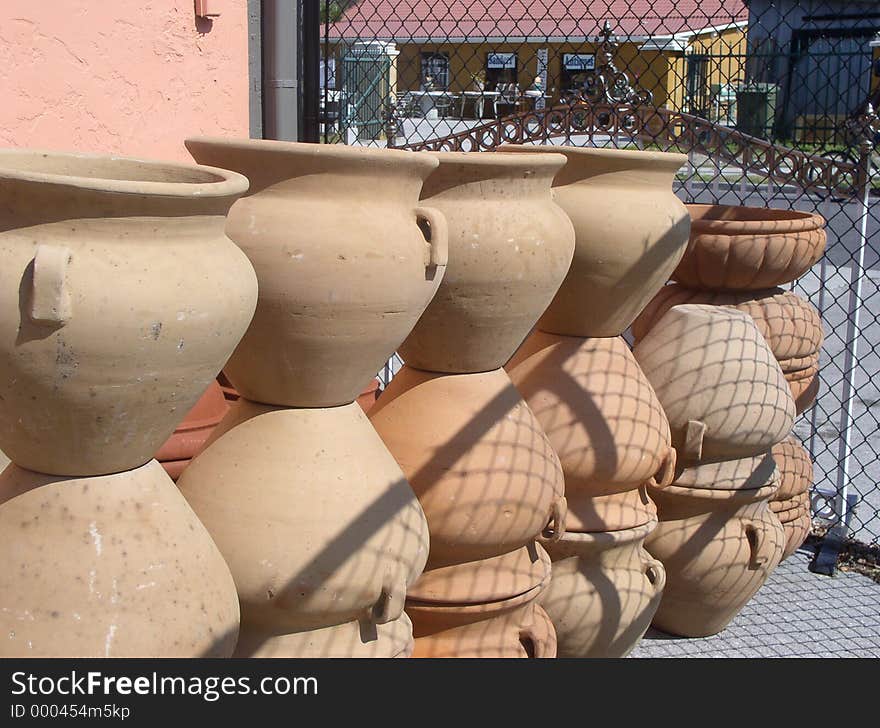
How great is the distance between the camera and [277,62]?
12.9ft

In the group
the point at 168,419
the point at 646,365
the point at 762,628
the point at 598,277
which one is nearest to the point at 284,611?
the point at 168,419

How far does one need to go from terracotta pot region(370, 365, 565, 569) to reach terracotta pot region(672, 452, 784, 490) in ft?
3.14

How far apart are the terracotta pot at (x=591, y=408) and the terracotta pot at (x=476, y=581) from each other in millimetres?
402

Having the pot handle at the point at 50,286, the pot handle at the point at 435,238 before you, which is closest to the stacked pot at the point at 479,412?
the pot handle at the point at 435,238

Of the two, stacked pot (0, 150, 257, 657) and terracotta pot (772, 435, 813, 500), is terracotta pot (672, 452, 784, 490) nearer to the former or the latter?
terracotta pot (772, 435, 813, 500)

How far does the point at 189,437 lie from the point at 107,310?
Answer: 1.07 m

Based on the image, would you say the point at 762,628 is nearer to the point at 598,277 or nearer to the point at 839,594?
the point at 839,594

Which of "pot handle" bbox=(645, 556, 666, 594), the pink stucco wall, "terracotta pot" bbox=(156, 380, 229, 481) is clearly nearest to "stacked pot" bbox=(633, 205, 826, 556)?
"pot handle" bbox=(645, 556, 666, 594)

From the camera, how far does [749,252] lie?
3.57 metres

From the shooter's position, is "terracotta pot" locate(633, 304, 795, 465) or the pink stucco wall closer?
the pink stucco wall

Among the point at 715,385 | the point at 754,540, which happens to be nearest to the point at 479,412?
the point at 715,385

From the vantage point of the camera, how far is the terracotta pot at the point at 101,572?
62.9 inches

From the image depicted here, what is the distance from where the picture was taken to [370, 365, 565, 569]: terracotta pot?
243 centimetres

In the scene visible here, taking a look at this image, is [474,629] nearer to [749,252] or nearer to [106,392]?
[106,392]
